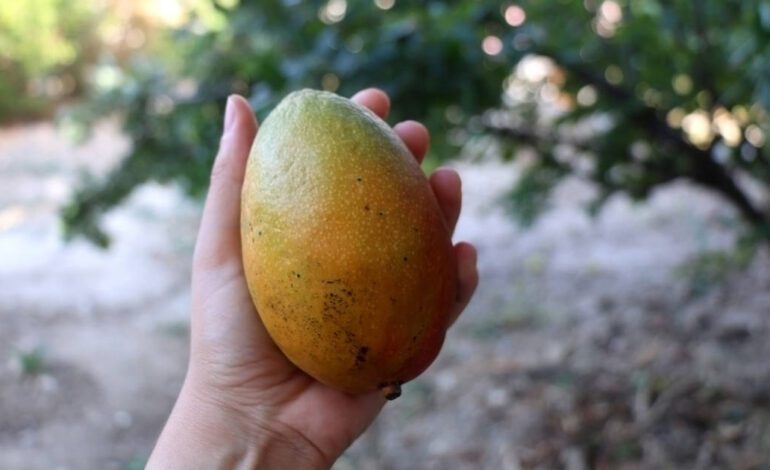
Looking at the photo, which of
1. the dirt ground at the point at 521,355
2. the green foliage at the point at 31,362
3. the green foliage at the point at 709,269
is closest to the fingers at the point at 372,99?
the dirt ground at the point at 521,355

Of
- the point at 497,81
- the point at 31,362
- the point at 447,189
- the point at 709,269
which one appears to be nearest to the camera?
the point at 447,189

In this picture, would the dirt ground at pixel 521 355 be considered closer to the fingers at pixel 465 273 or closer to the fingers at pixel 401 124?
the fingers at pixel 465 273

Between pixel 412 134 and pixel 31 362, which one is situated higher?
pixel 412 134

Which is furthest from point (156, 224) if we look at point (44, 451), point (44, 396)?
point (44, 451)

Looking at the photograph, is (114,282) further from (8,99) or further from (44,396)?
(8,99)

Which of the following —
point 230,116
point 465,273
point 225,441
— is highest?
point 230,116

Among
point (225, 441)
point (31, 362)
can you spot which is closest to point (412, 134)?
point (225, 441)

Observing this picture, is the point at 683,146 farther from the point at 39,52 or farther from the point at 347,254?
the point at 39,52
